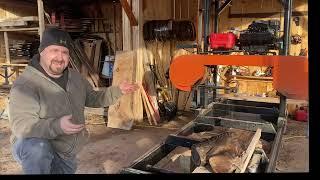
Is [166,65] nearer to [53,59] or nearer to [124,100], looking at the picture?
[124,100]

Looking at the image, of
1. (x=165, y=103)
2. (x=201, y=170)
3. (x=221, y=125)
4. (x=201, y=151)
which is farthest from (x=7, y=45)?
(x=201, y=170)

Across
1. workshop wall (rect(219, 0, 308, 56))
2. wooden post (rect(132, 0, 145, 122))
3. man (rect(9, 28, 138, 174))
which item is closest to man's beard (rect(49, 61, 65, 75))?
man (rect(9, 28, 138, 174))

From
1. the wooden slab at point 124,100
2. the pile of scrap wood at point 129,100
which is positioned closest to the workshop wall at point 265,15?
the pile of scrap wood at point 129,100

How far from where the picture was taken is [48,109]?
2174mm

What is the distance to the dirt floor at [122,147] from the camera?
11.8 feet

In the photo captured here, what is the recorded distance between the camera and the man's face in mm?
2219

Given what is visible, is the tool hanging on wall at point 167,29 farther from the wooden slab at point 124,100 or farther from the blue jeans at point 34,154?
the blue jeans at point 34,154

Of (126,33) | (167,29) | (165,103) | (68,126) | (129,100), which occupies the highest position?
(167,29)

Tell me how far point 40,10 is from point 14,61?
165 cm

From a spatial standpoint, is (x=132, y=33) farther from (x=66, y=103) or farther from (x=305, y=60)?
(x=305, y=60)

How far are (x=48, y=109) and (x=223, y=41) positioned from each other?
5.43 feet

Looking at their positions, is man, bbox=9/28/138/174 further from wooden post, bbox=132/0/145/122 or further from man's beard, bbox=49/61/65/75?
wooden post, bbox=132/0/145/122

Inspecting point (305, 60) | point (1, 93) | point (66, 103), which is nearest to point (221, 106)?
point (305, 60)

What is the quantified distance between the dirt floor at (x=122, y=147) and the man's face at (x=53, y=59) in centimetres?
153
